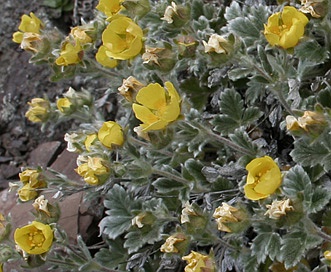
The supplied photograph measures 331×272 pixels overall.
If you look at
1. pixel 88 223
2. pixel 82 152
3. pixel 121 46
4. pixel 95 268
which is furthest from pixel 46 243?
pixel 121 46

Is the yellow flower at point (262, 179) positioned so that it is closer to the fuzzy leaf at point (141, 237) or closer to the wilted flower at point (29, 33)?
the fuzzy leaf at point (141, 237)

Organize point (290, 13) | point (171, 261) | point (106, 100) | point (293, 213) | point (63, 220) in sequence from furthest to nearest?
point (106, 100) → point (63, 220) → point (171, 261) → point (290, 13) → point (293, 213)

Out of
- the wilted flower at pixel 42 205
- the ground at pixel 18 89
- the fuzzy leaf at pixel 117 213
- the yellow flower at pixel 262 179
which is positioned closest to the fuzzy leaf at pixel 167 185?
the fuzzy leaf at pixel 117 213

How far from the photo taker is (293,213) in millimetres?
2521

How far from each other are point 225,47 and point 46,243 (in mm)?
1162

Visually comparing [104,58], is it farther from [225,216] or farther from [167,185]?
[225,216]

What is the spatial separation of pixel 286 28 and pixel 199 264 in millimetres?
1061

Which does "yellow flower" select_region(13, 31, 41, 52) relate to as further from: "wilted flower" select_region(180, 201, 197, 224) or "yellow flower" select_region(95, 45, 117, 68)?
"wilted flower" select_region(180, 201, 197, 224)

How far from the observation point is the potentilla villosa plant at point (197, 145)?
2.73 meters

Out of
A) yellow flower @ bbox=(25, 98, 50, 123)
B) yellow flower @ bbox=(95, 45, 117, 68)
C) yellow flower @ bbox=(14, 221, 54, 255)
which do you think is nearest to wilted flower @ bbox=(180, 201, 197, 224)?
yellow flower @ bbox=(14, 221, 54, 255)

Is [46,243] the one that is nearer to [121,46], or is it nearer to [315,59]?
[121,46]

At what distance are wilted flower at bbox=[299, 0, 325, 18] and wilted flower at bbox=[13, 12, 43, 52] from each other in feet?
4.51

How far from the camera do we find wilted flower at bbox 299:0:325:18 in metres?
2.78

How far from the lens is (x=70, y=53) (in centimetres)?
323
